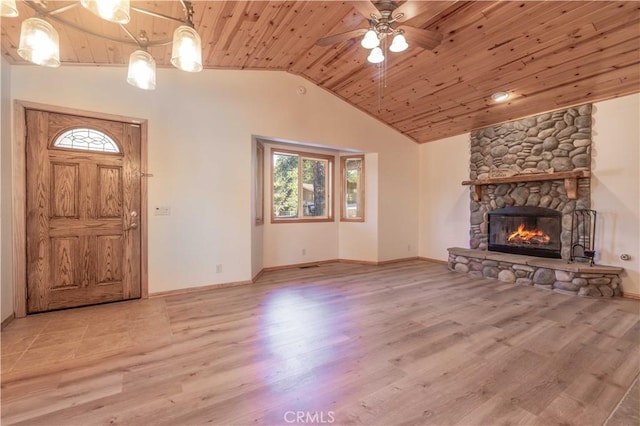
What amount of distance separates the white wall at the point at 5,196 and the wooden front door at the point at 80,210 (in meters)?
0.16

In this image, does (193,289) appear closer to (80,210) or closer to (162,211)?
(162,211)

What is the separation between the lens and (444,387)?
1833 millimetres

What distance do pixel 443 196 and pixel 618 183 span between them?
8.38 feet

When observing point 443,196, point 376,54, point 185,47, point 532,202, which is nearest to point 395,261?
point 443,196

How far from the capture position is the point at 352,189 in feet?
19.5

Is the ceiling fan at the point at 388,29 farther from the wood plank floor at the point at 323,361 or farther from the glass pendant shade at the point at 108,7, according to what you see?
the wood plank floor at the point at 323,361

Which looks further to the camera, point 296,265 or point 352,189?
point 352,189

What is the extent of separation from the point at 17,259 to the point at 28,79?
74.1 inches

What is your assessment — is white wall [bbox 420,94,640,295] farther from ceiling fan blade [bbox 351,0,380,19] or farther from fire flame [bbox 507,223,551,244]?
ceiling fan blade [bbox 351,0,380,19]

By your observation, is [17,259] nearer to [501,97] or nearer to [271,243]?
[271,243]

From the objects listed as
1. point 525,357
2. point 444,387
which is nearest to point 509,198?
point 525,357

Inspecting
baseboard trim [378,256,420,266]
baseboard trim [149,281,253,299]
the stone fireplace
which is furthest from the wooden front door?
the stone fireplace

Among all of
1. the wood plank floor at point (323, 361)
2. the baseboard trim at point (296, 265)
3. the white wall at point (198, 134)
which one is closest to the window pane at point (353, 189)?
the baseboard trim at point (296, 265)

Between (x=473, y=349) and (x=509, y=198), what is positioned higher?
(x=509, y=198)
